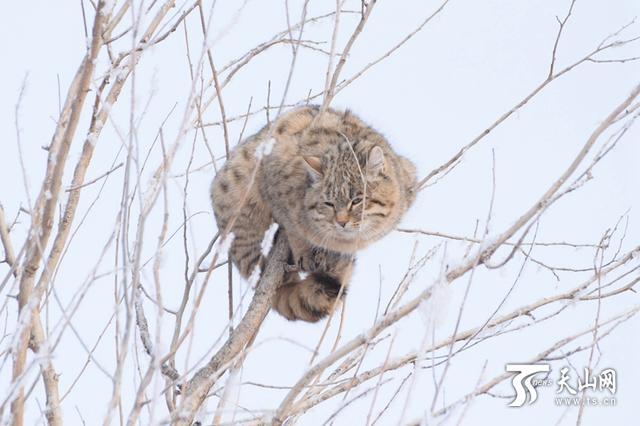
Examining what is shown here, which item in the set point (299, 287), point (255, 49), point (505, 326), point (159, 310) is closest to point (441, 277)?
point (159, 310)

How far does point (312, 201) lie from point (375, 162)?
16.0 inches

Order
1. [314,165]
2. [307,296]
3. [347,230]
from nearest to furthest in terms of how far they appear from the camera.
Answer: [307,296] → [347,230] → [314,165]

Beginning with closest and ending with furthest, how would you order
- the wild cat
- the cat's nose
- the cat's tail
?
the cat's tail
the wild cat
the cat's nose

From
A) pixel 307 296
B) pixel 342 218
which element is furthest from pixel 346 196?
pixel 307 296

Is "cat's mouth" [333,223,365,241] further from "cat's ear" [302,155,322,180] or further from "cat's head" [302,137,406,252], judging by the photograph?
"cat's ear" [302,155,322,180]

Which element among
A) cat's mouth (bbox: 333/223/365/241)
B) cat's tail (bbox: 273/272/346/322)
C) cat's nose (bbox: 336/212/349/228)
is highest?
cat's nose (bbox: 336/212/349/228)

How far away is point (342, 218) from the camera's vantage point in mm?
4441

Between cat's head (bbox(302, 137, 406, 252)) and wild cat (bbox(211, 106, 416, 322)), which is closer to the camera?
wild cat (bbox(211, 106, 416, 322))

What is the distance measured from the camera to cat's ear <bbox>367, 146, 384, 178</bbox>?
175 inches

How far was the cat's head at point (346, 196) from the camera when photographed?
4445 mm

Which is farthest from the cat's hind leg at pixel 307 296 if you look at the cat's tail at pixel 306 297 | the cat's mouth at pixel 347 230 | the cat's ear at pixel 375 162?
the cat's ear at pixel 375 162

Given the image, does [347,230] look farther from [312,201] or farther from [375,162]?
[375,162]

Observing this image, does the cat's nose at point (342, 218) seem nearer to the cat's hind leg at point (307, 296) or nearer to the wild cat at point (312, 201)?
the wild cat at point (312, 201)

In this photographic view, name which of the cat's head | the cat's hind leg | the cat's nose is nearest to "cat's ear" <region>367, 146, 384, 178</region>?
the cat's head
